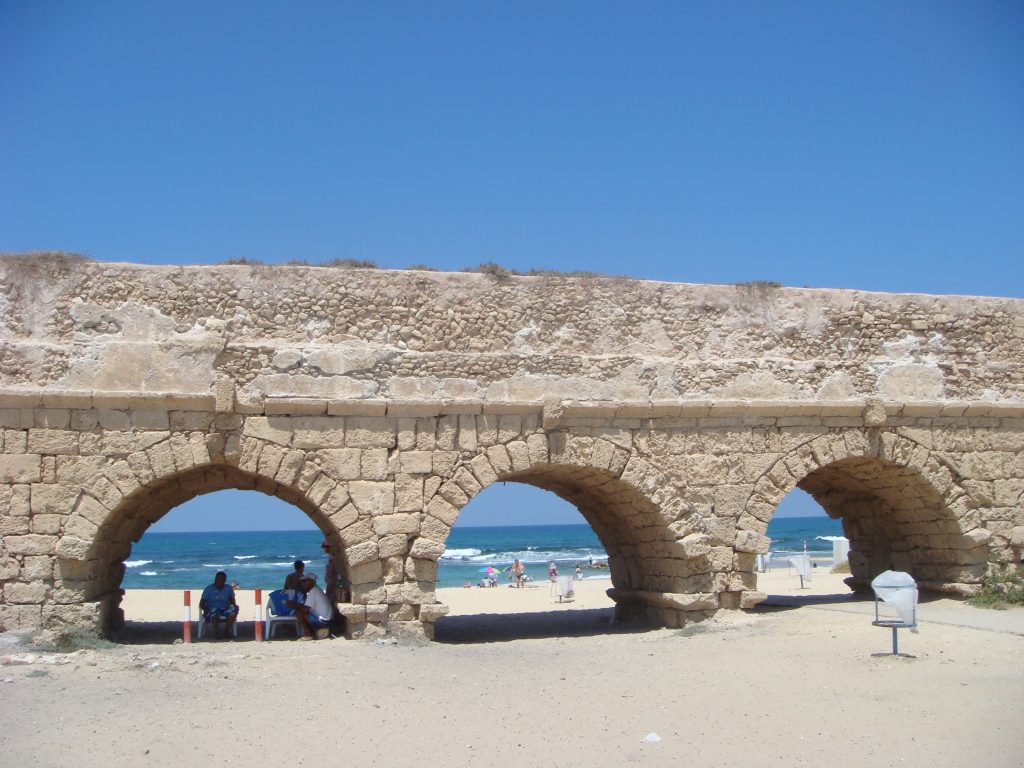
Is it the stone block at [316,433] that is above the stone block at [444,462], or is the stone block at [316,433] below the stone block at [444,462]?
above

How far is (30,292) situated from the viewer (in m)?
9.23

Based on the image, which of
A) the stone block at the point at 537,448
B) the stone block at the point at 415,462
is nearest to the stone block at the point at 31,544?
the stone block at the point at 415,462

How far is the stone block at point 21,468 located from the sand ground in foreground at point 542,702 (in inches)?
63.8

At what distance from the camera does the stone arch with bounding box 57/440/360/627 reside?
8.85 metres

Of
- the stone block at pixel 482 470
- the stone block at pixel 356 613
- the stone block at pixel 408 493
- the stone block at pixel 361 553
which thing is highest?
the stone block at pixel 482 470

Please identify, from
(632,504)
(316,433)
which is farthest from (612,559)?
(316,433)

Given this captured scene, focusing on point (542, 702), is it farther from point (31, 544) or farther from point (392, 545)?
point (31, 544)

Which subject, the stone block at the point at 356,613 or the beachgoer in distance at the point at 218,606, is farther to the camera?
the beachgoer in distance at the point at 218,606

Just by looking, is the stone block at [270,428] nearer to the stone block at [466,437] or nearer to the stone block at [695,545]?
the stone block at [466,437]

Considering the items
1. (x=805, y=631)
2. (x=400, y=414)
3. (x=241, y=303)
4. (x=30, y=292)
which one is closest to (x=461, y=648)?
(x=400, y=414)

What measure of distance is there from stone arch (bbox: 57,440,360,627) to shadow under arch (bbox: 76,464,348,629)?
0.03 feet

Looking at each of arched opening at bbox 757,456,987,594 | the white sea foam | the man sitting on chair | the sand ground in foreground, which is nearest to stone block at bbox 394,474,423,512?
the sand ground in foreground

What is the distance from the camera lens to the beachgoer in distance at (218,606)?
422 inches

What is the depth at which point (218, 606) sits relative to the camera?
10.8m
